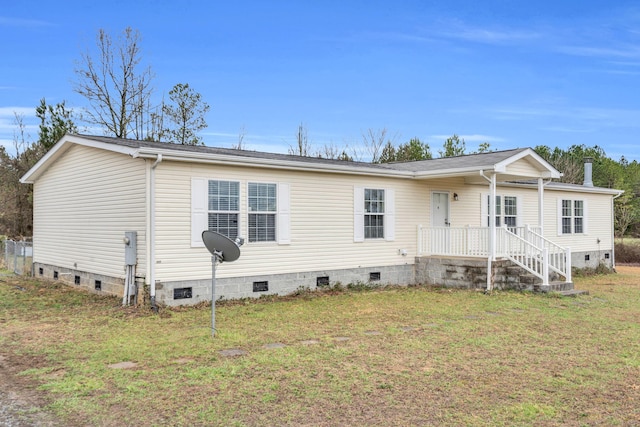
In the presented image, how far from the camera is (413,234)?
13.6m

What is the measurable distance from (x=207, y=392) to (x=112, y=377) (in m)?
1.20

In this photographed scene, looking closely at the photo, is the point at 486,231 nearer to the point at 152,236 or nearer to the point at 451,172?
the point at 451,172

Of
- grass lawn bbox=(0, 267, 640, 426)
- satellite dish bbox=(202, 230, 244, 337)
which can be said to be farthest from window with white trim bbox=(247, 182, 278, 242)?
satellite dish bbox=(202, 230, 244, 337)

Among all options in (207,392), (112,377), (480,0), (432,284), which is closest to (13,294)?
(112,377)

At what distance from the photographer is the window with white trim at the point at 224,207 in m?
10.0

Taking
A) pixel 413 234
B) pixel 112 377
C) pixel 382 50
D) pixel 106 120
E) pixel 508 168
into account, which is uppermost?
pixel 382 50

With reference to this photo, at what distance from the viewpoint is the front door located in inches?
520

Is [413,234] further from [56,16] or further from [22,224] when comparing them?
[22,224]

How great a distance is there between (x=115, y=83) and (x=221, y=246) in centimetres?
1976

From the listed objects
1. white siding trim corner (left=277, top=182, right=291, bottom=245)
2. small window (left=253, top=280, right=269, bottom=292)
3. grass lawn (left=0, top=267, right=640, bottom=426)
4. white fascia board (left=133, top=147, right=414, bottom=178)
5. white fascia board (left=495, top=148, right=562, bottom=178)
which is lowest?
grass lawn (left=0, top=267, right=640, bottom=426)

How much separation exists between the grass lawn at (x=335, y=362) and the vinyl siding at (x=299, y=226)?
0.91 m

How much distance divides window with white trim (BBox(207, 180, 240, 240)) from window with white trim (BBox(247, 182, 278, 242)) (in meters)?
0.32

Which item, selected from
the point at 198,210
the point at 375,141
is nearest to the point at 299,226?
the point at 198,210

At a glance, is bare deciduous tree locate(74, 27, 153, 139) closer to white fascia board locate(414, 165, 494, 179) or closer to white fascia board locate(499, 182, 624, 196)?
white fascia board locate(414, 165, 494, 179)
